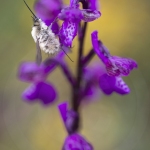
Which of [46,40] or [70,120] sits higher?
[46,40]

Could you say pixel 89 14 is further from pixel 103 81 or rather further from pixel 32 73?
pixel 32 73

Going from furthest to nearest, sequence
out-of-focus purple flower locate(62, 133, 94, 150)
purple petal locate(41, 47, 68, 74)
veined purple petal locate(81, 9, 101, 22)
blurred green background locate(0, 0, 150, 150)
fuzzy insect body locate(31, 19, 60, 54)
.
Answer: blurred green background locate(0, 0, 150, 150) < purple petal locate(41, 47, 68, 74) < out-of-focus purple flower locate(62, 133, 94, 150) < fuzzy insect body locate(31, 19, 60, 54) < veined purple petal locate(81, 9, 101, 22)

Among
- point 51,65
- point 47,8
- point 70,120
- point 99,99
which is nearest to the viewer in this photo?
point 47,8

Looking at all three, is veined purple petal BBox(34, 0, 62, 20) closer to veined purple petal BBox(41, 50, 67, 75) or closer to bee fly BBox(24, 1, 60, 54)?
bee fly BBox(24, 1, 60, 54)

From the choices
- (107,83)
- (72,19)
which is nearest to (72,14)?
(72,19)

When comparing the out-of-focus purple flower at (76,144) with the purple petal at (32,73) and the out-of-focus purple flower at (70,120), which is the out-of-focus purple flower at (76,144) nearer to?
the out-of-focus purple flower at (70,120)

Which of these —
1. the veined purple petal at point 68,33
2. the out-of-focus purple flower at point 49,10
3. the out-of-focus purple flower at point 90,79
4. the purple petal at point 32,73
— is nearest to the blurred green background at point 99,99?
the out-of-focus purple flower at point 90,79

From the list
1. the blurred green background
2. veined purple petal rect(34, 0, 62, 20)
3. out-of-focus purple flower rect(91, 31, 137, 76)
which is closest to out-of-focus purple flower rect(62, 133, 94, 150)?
out-of-focus purple flower rect(91, 31, 137, 76)
